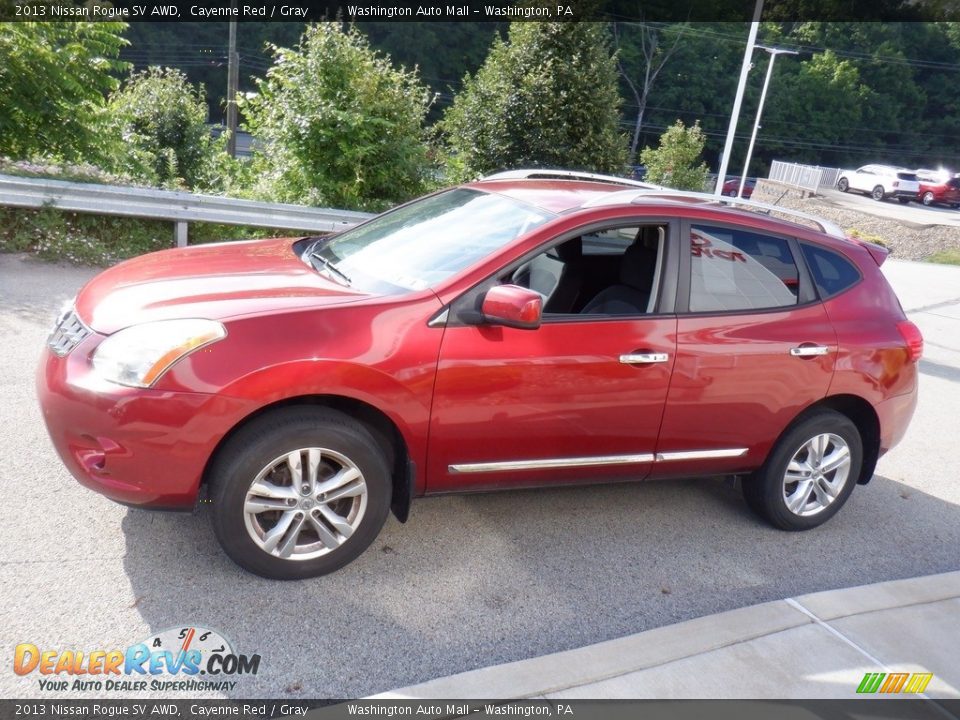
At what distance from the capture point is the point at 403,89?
11.3 meters

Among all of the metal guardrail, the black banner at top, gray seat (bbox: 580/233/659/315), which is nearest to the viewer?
gray seat (bbox: 580/233/659/315)

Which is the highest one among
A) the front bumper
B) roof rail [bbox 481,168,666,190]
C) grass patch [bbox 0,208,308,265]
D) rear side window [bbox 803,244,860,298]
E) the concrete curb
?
roof rail [bbox 481,168,666,190]

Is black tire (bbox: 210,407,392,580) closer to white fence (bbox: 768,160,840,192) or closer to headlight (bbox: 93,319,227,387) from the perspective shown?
headlight (bbox: 93,319,227,387)

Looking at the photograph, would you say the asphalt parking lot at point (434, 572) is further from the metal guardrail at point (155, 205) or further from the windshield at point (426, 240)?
the metal guardrail at point (155, 205)

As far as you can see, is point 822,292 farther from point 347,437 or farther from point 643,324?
point 347,437

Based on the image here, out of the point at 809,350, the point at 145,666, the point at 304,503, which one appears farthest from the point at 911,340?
the point at 145,666

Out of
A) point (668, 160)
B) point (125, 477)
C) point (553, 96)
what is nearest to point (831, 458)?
point (125, 477)

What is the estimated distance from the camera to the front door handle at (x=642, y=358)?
4.00m

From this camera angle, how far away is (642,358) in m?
4.03

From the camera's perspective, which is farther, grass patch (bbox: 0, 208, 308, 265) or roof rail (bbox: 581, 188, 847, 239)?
grass patch (bbox: 0, 208, 308, 265)

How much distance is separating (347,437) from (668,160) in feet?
100.0

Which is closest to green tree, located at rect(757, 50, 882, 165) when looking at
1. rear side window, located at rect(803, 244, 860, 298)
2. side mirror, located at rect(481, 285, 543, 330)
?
rear side window, located at rect(803, 244, 860, 298)

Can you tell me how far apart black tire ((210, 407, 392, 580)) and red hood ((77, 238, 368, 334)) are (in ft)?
1.58

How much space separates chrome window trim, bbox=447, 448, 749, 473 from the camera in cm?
385
